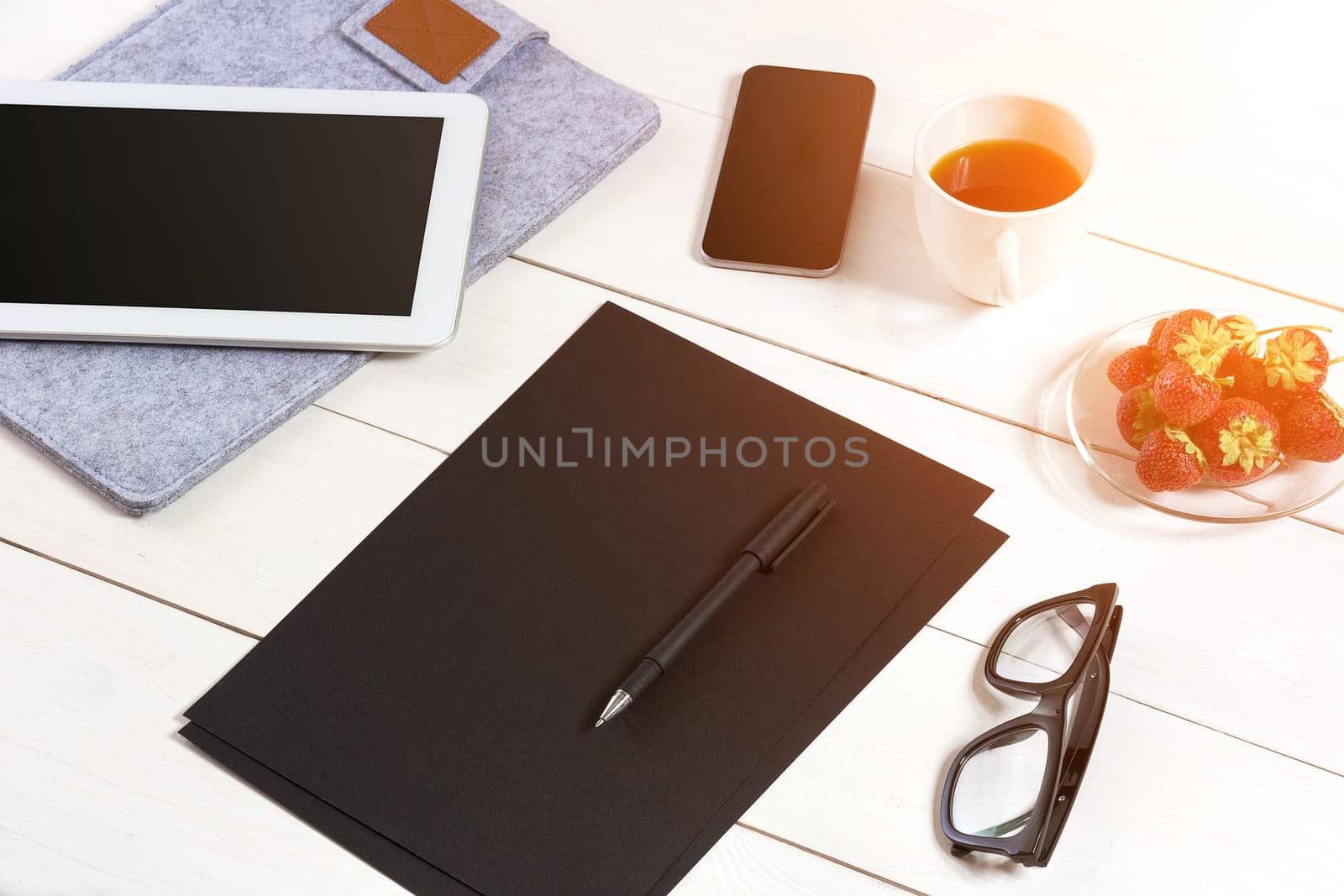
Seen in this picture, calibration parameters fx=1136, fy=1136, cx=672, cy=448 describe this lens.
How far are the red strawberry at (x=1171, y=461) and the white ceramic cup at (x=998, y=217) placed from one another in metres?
0.12

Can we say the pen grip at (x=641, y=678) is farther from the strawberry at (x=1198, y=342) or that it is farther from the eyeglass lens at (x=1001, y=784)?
the strawberry at (x=1198, y=342)

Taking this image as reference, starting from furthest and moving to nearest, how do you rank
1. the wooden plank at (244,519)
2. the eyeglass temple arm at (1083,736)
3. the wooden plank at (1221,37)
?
the wooden plank at (1221,37) < the wooden plank at (244,519) < the eyeglass temple arm at (1083,736)

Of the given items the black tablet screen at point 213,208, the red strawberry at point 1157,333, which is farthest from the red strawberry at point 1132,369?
the black tablet screen at point 213,208

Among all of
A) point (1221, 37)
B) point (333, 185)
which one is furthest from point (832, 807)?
point (1221, 37)

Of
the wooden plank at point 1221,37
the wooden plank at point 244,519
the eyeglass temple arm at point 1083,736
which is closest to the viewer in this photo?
the eyeglass temple arm at point 1083,736

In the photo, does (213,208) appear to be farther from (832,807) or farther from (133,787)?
(832,807)

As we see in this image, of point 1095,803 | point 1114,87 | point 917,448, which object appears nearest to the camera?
point 1095,803

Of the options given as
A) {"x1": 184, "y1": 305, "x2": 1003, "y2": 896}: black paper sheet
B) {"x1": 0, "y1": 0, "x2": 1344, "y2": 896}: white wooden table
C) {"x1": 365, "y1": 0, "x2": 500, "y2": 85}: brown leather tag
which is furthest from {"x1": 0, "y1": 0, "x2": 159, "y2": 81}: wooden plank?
{"x1": 184, "y1": 305, "x2": 1003, "y2": 896}: black paper sheet

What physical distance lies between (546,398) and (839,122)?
0.29 m

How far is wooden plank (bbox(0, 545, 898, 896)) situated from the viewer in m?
0.57

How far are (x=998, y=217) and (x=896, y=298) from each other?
115mm

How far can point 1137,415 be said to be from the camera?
2.07 ft

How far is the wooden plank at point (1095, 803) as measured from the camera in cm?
56

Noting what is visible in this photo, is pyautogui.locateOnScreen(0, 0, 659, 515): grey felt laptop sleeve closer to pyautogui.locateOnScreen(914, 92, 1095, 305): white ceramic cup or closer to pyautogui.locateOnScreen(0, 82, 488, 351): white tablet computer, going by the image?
pyautogui.locateOnScreen(0, 82, 488, 351): white tablet computer
